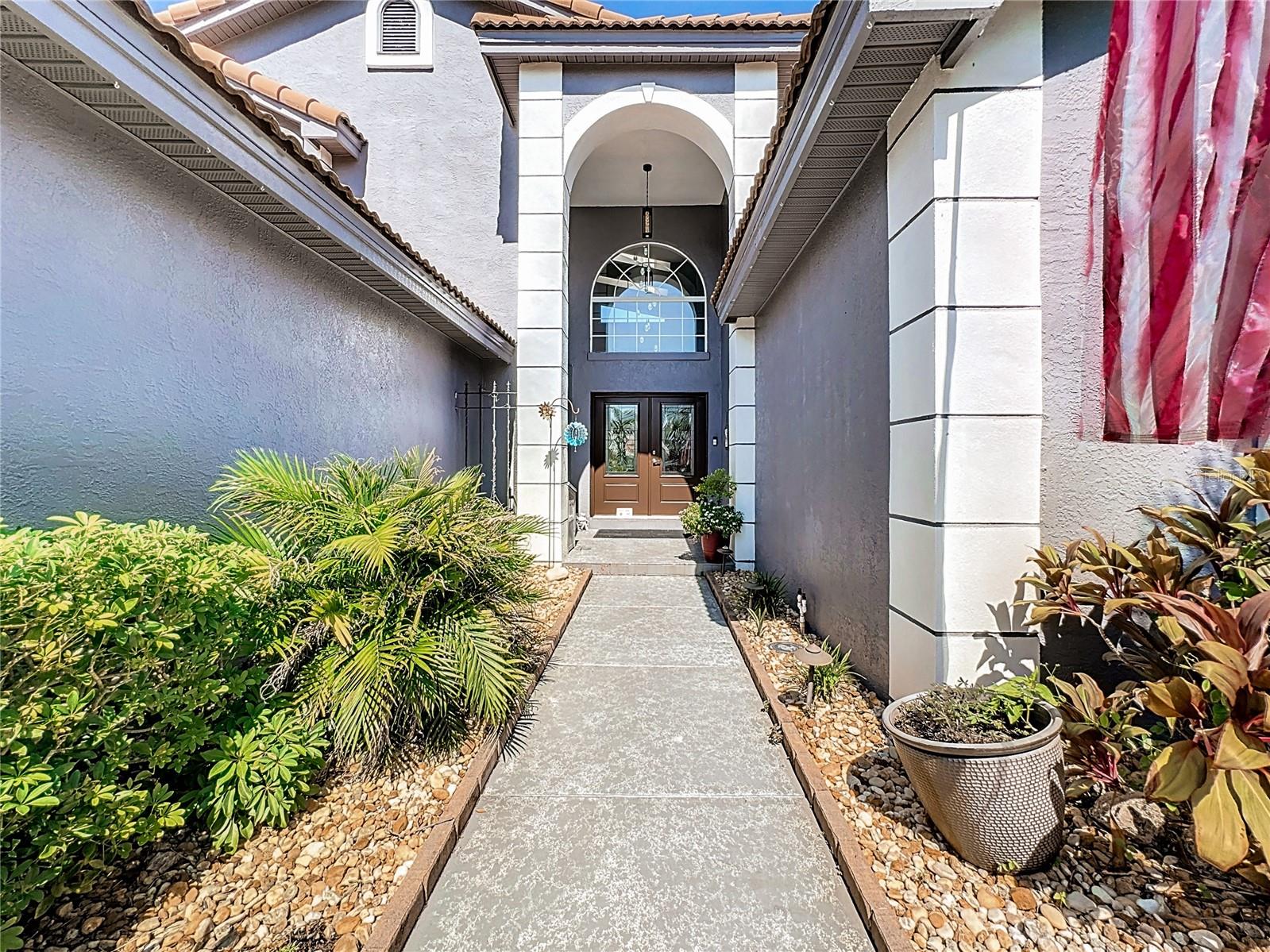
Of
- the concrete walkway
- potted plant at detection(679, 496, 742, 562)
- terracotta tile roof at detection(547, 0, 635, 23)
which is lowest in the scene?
the concrete walkway

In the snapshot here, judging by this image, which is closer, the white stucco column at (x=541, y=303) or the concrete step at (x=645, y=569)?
the concrete step at (x=645, y=569)

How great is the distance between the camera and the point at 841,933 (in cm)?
196

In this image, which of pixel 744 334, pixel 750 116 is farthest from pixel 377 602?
pixel 750 116

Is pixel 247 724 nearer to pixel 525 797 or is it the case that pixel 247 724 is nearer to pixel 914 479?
pixel 525 797

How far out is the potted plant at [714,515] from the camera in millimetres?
7434

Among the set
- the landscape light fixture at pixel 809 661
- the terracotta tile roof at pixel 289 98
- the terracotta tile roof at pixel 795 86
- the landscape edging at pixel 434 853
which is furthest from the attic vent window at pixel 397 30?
the landscape light fixture at pixel 809 661

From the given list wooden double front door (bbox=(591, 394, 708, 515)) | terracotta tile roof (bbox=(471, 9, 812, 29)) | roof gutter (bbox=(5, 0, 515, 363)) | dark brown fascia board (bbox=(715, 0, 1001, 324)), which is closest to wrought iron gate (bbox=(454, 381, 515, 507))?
wooden double front door (bbox=(591, 394, 708, 515))

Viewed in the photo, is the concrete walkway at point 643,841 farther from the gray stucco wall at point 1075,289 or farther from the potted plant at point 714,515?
the potted plant at point 714,515

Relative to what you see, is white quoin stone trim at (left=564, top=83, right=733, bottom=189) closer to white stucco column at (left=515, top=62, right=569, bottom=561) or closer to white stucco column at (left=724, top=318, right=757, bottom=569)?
white stucco column at (left=515, top=62, right=569, bottom=561)

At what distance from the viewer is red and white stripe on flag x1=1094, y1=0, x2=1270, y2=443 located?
237 centimetres

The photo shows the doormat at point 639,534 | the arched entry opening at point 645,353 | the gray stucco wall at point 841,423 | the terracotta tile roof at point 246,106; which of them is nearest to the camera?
the terracotta tile roof at point 246,106

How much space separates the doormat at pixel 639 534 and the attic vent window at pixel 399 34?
798 cm

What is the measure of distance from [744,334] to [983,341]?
15.8 ft

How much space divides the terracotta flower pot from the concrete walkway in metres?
3.85
